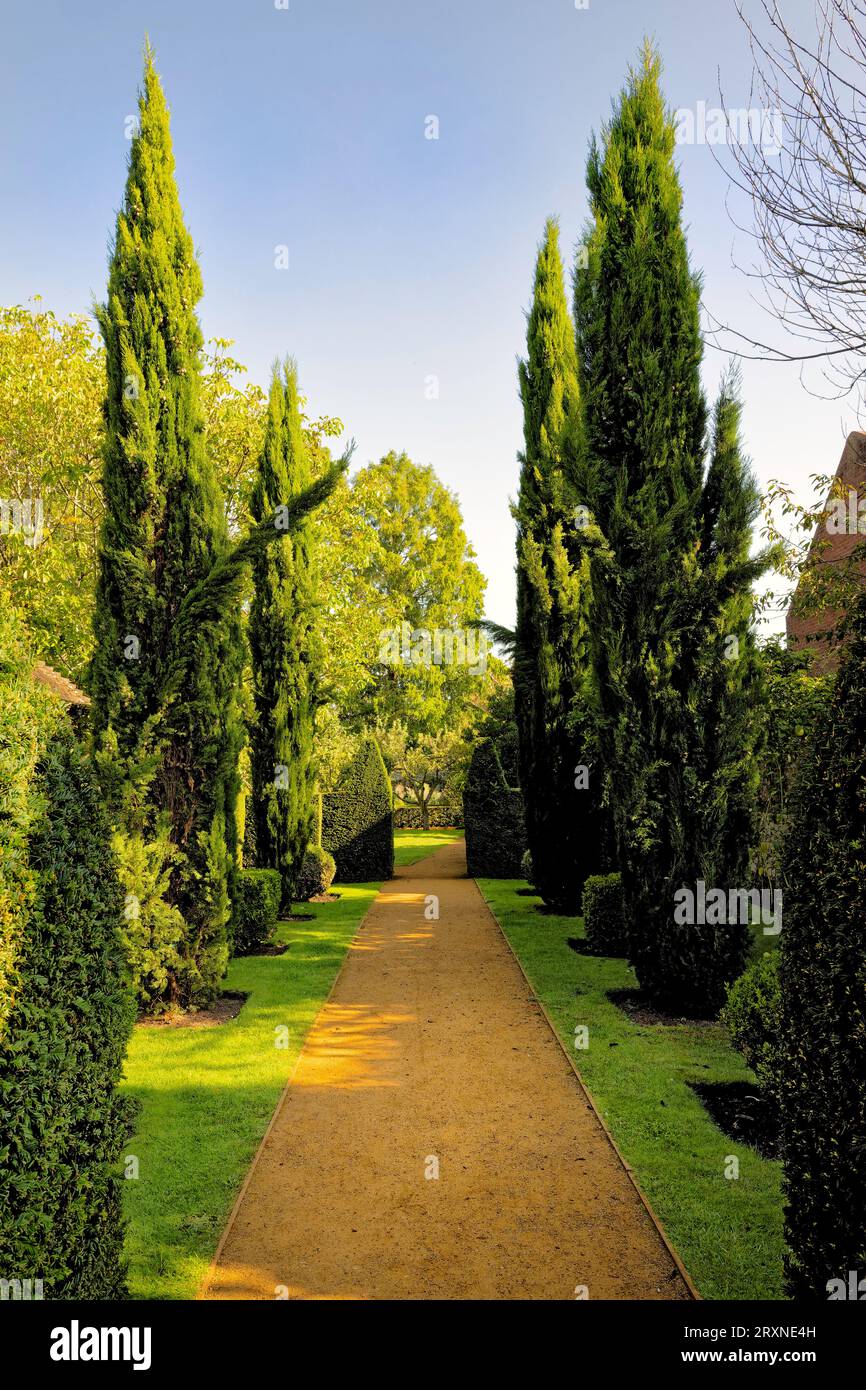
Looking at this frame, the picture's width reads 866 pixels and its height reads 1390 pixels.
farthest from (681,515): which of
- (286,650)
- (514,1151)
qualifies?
(286,650)

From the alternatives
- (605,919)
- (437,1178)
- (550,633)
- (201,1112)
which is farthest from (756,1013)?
(550,633)

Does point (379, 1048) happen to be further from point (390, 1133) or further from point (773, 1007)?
point (773, 1007)


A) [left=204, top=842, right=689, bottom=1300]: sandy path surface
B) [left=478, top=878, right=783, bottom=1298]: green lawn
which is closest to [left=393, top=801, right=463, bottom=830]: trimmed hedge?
[left=478, top=878, right=783, bottom=1298]: green lawn

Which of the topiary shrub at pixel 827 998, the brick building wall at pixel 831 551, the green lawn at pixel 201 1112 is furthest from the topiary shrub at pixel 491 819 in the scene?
the topiary shrub at pixel 827 998

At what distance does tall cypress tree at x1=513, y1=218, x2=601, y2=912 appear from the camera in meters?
13.7

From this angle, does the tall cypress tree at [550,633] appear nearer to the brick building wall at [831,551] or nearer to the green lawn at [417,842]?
the brick building wall at [831,551]

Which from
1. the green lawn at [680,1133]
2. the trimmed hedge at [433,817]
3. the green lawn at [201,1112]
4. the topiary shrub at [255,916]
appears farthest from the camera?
the trimmed hedge at [433,817]

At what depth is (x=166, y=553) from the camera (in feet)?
29.5

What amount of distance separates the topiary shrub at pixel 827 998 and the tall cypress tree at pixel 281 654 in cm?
1178

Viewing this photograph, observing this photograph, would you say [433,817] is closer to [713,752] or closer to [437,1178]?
[713,752]

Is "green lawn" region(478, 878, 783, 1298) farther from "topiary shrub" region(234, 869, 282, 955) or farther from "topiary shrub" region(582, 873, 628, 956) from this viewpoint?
"topiary shrub" region(234, 869, 282, 955)

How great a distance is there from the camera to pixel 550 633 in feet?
46.3

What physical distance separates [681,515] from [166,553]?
5.61 m

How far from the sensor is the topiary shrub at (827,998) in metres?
2.83
